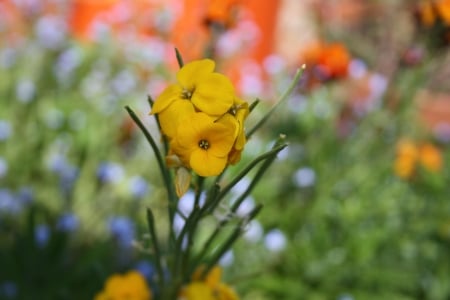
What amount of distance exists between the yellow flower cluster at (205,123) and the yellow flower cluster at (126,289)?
35 centimetres

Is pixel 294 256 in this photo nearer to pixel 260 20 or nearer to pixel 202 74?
pixel 202 74

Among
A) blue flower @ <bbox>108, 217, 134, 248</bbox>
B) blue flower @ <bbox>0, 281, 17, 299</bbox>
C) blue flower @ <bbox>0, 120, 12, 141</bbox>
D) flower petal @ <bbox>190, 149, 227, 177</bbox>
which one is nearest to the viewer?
flower petal @ <bbox>190, 149, 227, 177</bbox>

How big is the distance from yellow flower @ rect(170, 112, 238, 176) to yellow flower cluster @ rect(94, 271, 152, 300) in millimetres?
380

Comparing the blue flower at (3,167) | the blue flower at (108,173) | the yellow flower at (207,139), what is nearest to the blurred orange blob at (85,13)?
the blue flower at (3,167)

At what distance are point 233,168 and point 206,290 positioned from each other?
177 cm

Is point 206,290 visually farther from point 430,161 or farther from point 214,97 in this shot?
point 430,161

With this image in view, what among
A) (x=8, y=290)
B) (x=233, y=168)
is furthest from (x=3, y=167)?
(x=233, y=168)

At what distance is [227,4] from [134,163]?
956mm

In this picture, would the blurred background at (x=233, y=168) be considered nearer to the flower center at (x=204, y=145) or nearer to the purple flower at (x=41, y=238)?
the purple flower at (x=41, y=238)

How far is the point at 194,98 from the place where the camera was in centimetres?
105

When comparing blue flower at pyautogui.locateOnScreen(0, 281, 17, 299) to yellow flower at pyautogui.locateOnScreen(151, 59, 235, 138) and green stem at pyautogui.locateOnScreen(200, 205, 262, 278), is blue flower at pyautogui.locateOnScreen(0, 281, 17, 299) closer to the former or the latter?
green stem at pyautogui.locateOnScreen(200, 205, 262, 278)

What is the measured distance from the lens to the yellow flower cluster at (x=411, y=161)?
358 cm

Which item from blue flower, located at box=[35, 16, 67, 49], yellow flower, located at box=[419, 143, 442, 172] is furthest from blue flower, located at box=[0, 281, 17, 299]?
yellow flower, located at box=[419, 143, 442, 172]

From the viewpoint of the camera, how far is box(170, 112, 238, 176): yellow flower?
103 centimetres
